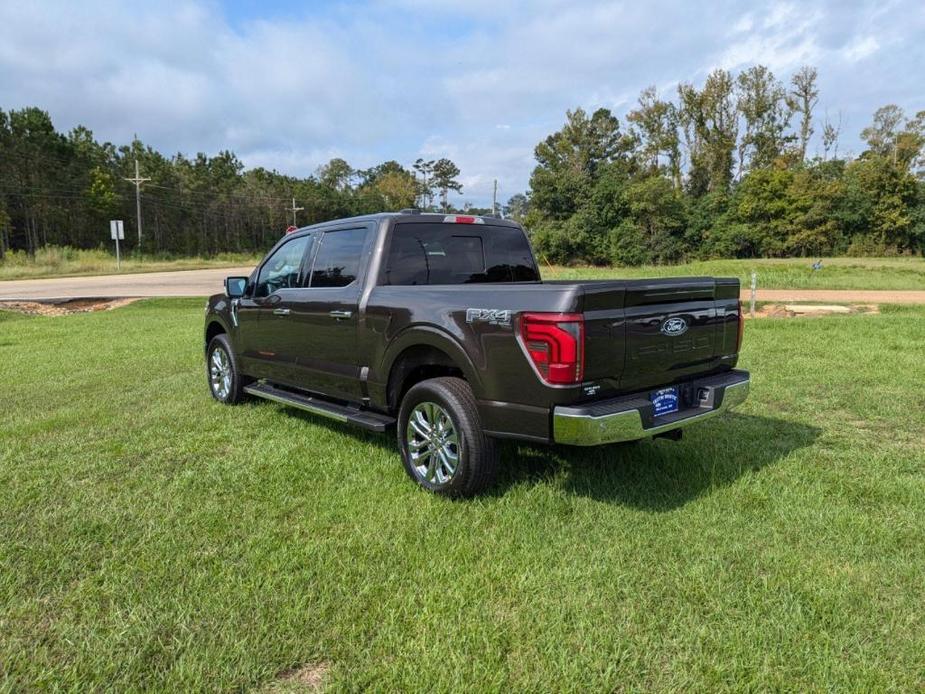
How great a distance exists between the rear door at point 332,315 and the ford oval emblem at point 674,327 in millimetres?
2142

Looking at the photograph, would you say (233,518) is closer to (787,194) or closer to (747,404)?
(747,404)

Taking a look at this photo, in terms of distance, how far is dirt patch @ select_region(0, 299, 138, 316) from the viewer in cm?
1844

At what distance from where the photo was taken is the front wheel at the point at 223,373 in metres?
6.39

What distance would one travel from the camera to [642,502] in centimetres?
389

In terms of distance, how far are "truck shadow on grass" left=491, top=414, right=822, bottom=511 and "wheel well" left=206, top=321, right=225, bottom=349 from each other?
368 cm

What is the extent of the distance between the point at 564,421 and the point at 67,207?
60345 mm

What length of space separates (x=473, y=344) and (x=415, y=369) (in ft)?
2.64

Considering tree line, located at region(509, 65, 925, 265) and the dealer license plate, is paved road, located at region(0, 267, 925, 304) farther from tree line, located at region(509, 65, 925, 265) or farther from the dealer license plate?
tree line, located at region(509, 65, 925, 265)

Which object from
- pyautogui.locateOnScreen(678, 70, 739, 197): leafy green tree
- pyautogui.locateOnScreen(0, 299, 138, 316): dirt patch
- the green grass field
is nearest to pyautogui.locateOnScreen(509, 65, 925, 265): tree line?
pyautogui.locateOnScreen(678, 70, 739, 197): leafy green tree

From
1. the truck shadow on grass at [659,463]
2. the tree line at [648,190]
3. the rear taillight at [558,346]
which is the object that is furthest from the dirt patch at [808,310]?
the tree line at [648,190]

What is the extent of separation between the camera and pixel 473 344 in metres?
3.74

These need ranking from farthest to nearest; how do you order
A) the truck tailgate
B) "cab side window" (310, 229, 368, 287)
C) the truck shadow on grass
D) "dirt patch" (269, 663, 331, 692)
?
"cab side window" (310, 229, 368, 287) < the truck shadow on grass < the truck tailgate < "dirt patch" (269, 663, 331, 692)

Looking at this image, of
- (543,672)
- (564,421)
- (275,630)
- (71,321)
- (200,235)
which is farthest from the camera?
(200,235)

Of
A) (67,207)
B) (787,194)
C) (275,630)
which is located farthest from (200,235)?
(275,630)
